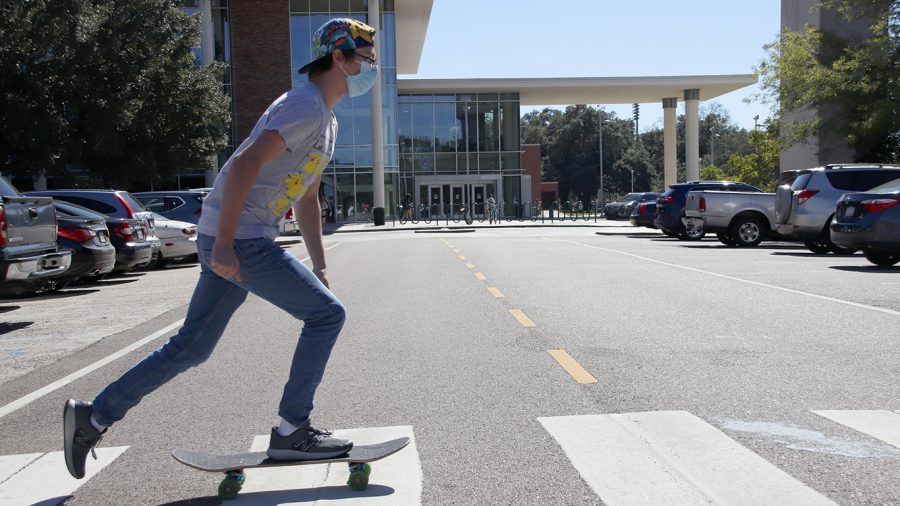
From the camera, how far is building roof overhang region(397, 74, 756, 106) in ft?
174

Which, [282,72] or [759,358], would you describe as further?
[282,72]

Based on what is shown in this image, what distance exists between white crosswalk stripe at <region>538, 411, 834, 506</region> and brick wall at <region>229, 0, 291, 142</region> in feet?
148

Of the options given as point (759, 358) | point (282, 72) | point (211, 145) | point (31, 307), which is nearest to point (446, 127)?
point (282, 72)

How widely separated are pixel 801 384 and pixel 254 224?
4.08 meters

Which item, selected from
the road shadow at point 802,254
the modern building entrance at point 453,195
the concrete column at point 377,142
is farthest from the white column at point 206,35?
the road shadow at point 802,254

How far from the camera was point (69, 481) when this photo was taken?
429 centimetres

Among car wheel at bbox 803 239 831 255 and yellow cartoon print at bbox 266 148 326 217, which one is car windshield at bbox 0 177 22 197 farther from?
car wheel at bbox 803 239 831 255

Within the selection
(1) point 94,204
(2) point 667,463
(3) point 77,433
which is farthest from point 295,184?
(1) point 94,204

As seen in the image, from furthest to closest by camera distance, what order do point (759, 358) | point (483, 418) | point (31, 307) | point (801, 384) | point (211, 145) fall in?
point (211, 145)
point (31, 307)
point (759, 358)
point (801, 384)
point (483, 418)

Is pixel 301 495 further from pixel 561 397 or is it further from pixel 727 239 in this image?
pixel 727 239

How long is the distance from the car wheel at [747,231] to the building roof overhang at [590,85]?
3141 centimetres

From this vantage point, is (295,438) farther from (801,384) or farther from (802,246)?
(802,246)

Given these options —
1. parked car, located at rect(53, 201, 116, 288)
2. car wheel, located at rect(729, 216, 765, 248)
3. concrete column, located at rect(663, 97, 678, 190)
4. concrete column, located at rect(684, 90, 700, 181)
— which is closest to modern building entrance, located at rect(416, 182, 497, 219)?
concrete column, located at rect(663, 97, 678, 190)

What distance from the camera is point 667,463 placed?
425cm
